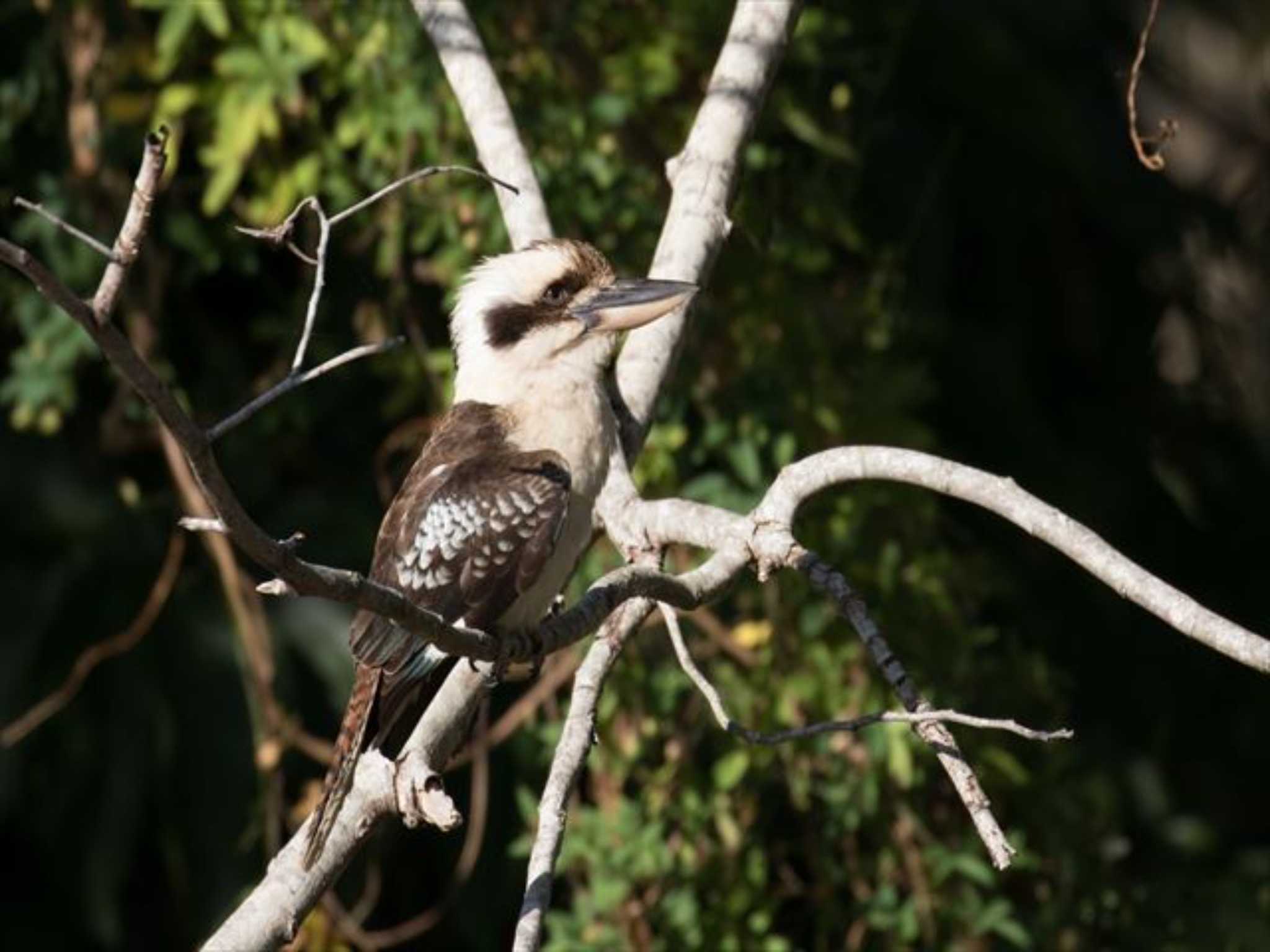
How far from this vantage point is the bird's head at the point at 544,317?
9.85 ft

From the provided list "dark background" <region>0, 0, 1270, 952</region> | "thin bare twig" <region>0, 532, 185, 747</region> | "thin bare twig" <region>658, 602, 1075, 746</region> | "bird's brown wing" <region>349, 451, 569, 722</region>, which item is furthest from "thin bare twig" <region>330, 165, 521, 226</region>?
"thin bare twig" <region>0, 532, 185, 747</region>

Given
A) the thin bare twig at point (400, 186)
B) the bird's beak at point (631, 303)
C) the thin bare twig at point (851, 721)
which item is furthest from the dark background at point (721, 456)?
the thin bare twig at point (851, 721)

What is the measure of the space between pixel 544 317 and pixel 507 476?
0.30 m

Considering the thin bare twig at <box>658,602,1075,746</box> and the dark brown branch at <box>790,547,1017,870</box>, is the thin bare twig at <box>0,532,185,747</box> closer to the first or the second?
the thin bare twig at <box>658,602,1075,746</box>

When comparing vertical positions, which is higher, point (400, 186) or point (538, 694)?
point (400, 186)

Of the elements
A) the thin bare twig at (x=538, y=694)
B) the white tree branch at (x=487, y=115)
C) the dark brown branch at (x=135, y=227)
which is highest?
the white tree branch at (x=487, y=115)

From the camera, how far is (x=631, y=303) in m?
2.97

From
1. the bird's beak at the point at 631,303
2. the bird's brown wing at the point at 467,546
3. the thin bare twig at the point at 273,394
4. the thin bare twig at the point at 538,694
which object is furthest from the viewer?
the thin bare twig at the point at 538,694

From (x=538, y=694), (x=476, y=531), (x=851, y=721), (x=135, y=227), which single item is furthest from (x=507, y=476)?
(x=135, y=227)

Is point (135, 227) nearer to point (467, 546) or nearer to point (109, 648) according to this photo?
point (467, 546)

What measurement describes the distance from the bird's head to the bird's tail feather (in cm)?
44

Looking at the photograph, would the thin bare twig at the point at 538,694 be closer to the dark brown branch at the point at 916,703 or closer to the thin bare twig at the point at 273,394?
the dark brown branch at the point at 916,703

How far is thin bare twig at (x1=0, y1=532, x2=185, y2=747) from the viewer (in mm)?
3898

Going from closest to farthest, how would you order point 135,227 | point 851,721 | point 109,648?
1. point 135,227
2. point 851,721
3. point 109,648
